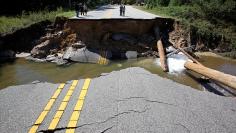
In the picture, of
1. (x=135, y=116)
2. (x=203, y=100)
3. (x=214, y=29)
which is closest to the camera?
(x=135, y=116)

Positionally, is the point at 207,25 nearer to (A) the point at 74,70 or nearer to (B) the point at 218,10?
(B) the point at 218,10

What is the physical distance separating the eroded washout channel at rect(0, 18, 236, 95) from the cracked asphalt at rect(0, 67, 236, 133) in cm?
594

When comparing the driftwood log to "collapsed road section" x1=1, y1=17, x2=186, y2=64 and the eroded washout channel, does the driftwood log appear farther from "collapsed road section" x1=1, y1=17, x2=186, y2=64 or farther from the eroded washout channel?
"collapsed road section" x1=1, y1=17, x2=186, y2=64

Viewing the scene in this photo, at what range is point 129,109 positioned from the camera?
6758 millimetres

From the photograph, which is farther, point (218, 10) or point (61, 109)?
point (218, 10)

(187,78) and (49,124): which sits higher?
(49,124)

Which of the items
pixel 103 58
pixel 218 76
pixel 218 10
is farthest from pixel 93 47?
pixel 218 10

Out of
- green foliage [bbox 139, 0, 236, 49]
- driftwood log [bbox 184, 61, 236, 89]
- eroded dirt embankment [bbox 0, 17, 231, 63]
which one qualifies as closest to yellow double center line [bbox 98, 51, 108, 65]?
eroded dirt embankment [bbox 0, 17, 231, 63]

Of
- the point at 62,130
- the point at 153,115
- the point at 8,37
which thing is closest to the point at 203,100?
the point at 153,115

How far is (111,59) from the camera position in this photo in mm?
17766

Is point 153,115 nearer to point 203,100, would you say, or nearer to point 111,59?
point 203,100

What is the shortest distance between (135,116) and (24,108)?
3.20 metres

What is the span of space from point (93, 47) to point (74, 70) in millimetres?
3908

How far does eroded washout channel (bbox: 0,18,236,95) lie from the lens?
1570 centimetres
